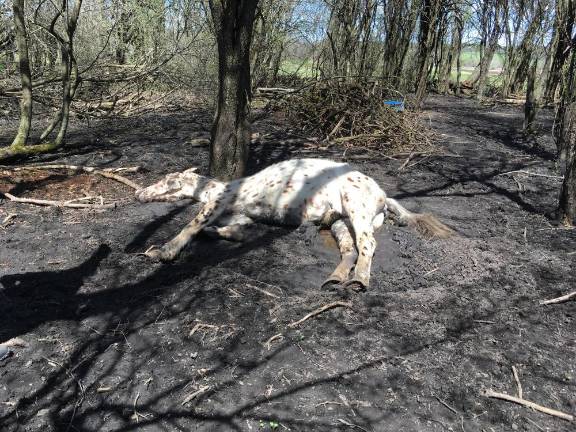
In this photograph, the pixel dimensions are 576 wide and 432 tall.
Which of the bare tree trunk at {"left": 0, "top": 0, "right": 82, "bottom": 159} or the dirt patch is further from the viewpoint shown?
the bare tree trunk at {"left": 0, "top": 0, "right": 82, "bottom": 159}

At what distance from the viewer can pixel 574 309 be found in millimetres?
3594

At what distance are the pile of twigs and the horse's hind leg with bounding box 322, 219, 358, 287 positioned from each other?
410 centimetres

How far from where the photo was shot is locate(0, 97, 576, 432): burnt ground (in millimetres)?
2598

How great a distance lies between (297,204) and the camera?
209 inches

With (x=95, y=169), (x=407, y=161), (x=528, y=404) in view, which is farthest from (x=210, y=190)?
(x=528, y=404)

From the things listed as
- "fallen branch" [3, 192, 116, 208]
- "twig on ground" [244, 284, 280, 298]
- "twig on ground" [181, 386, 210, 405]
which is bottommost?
"twig on ground" [181, 386, 210, 405]

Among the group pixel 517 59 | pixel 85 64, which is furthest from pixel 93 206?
pixel 517 59

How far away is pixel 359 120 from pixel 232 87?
3.89 metres

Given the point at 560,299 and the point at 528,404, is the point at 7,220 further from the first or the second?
the point at 560,299

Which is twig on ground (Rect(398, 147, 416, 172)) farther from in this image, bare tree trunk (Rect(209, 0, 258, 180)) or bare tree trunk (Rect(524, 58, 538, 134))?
bare tree trunk (Rect(524, 58, 538, 134))

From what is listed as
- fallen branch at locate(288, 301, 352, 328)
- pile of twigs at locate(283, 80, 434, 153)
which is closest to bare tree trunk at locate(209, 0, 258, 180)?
pile of twigs at locate(283, 80, 434, 153)

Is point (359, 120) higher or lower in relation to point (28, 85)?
lower

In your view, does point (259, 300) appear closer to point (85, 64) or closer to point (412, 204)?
point (412, 204)

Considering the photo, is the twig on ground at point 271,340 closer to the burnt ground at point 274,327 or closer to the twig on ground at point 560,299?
the burnt ground at point 274,327
